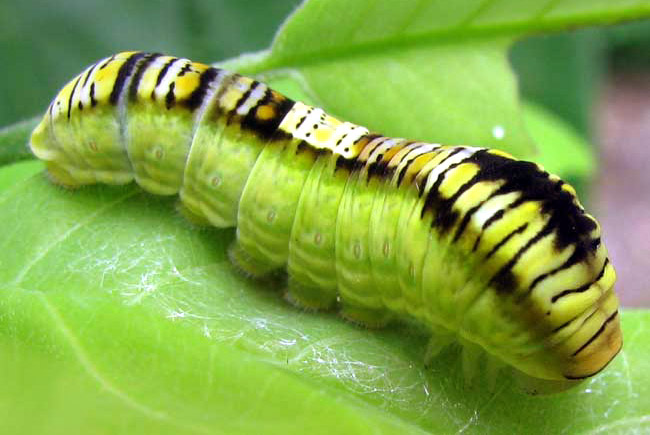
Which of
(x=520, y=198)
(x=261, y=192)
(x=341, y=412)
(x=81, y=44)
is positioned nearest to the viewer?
(x=341, y=412)

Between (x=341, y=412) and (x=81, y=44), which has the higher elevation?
(x=341, y=412)

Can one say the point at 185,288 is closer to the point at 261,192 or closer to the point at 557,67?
the point at 261,192

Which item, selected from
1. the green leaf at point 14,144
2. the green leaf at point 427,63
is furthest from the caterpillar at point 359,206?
the green leaf at point 427,63

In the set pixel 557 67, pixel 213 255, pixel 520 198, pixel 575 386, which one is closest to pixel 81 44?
pixel 213 255

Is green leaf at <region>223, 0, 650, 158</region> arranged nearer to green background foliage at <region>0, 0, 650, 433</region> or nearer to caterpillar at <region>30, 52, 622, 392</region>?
green background foliage at <region>0, 0, 650, 433</region>

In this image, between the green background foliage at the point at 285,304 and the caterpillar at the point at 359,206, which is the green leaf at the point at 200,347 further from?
the caterpillar at the point at 359,206

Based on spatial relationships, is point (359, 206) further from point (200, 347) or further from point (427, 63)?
point (200, 347)
